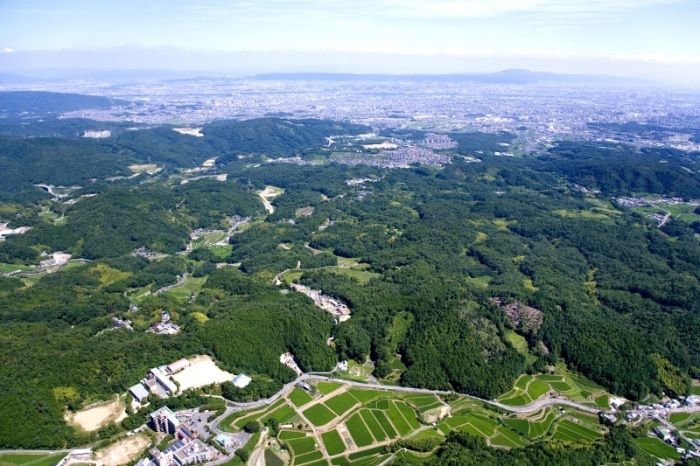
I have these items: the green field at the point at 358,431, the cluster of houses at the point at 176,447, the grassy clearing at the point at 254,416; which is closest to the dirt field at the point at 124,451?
the cluster of houses at the point at 176,447

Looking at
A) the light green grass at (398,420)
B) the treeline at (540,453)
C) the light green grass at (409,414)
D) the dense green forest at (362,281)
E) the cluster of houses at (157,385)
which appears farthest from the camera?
the dense green forest at (362,281)

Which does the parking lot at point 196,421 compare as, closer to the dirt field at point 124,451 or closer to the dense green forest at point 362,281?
the dirt field at point 124,451

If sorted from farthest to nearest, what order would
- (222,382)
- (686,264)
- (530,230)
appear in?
(530,230) → (686,264) → (222,382)

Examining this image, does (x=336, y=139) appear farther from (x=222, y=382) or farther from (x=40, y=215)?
(x=222, y=382)

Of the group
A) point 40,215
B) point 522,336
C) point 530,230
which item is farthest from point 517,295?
point 40,215

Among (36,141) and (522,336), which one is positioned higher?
(36,141)

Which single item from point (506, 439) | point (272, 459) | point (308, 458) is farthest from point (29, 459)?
point (506, 439)
